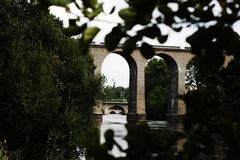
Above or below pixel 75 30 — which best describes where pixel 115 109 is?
above

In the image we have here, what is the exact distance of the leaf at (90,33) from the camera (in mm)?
1351

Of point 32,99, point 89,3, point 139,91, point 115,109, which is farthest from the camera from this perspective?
point 115,109

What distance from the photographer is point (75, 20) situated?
1500 millimetres

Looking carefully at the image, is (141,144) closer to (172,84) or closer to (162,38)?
(162,38)

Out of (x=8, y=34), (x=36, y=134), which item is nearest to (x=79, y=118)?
(x=36, y=134)

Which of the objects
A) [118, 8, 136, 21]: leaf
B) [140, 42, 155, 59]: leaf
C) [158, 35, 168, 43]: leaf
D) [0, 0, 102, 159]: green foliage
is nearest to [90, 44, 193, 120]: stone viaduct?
[0, 0, 102, 159]: green foliage

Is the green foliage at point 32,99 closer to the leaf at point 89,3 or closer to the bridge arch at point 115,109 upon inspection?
the leaf at point 89,3

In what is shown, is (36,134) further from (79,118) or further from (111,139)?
(111,139)

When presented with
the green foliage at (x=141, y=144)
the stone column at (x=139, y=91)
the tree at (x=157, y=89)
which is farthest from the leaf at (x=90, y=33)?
the tree at (x=157, y=89)

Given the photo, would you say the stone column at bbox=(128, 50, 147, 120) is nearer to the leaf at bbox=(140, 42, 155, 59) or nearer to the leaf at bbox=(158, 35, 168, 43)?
the leaf at bbox=(158, 35, 168, 43)

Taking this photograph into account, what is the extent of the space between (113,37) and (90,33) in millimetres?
123

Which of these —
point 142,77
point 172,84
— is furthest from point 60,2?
point 172,84

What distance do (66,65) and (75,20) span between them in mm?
17390

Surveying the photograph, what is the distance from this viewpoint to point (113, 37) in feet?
4.17
